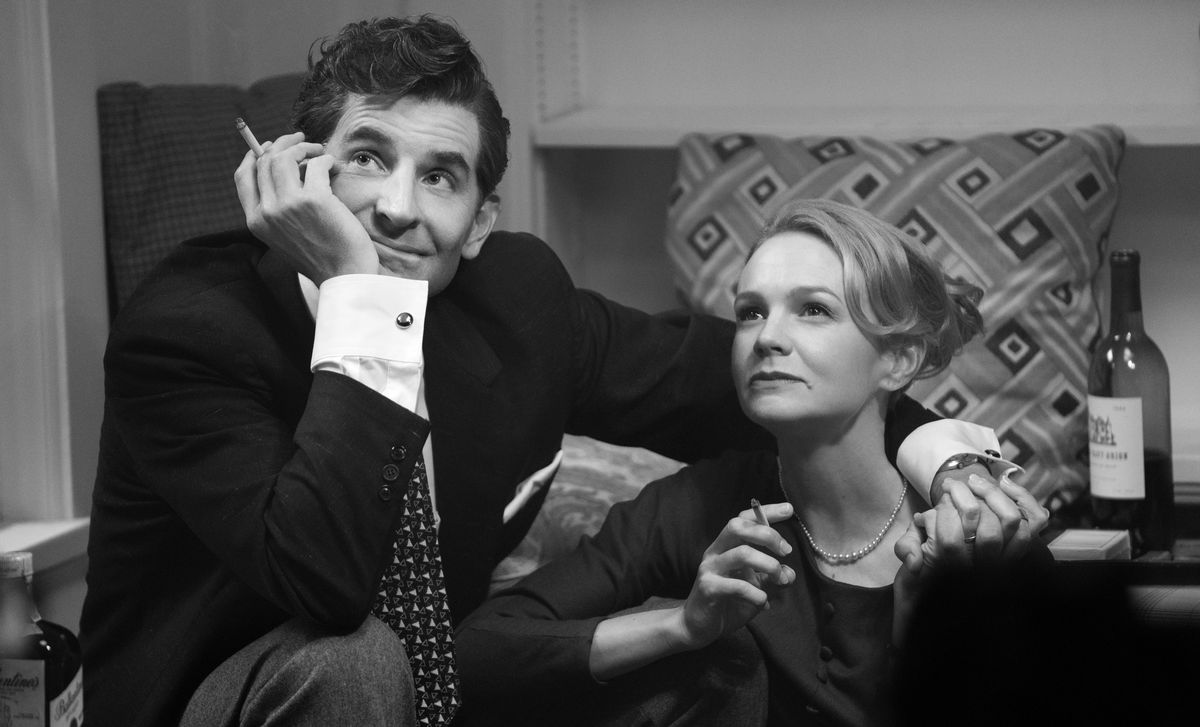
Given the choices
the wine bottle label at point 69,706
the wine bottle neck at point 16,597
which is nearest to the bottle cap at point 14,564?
the wine bottle neck at point 16,597

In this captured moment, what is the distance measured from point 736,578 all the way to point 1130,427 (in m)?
0.67

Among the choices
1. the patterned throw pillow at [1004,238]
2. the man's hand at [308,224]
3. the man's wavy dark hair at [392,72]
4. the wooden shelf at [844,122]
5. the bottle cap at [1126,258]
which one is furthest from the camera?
the wooden shelf at [844,122]

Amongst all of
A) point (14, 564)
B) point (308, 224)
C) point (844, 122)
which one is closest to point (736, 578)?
point (308, 224)

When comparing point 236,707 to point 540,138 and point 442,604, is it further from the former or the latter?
point 540,138

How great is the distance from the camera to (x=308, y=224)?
108cm

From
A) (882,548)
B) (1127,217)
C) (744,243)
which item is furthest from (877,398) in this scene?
(1127,217)

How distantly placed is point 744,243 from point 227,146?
64 cm

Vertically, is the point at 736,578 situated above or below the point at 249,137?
below

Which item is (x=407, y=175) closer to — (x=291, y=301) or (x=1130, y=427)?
(x=291, y=301)

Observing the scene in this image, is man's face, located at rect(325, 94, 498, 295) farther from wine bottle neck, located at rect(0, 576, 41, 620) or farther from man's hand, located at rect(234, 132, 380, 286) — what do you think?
wine bottle neck, located at rect(0, 576, 41, 620)

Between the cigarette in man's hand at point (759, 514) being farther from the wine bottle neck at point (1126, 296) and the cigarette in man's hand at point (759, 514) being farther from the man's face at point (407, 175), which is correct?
the wine bottle neck at point (1126, 296)

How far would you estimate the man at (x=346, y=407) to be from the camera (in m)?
1.02

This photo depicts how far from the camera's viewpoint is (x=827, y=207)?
3.88 ft

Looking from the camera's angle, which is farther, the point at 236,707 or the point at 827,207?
the point at 827,207
